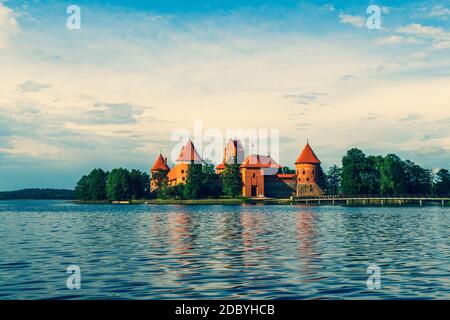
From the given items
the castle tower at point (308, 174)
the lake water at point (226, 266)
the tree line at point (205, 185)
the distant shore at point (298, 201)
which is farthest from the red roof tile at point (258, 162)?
the lake water at point (226, 266)

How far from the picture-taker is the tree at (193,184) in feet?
357

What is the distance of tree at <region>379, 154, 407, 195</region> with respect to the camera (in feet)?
335

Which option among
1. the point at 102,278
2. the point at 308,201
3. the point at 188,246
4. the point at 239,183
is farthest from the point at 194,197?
the point at 102,278

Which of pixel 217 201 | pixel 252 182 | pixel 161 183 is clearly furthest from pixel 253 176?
pixel 161 183

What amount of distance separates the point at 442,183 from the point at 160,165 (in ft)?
233

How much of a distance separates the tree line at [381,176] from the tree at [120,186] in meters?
46.4

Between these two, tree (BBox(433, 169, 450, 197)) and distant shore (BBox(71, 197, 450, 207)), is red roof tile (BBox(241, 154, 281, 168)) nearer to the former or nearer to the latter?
distant shore (BBox(71, 197, 450, 207))

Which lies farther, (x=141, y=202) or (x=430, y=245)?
(x=141, y=202)

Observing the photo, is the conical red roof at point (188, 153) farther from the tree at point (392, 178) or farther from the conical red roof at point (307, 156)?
the tree at point (392, 178)

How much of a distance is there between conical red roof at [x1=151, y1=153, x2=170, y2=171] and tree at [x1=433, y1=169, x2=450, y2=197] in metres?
67.8

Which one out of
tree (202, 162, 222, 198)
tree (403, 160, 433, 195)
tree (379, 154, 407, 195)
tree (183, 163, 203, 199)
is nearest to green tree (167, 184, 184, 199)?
tree (183, 163, 203, 199)

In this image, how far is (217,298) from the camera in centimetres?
1172

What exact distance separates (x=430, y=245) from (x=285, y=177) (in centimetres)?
10574

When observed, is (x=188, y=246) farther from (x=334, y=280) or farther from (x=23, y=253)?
(x=334, y=280)
